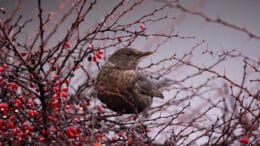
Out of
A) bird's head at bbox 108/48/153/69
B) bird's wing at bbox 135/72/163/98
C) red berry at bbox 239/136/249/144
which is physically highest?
bird's head at bbox 108/48/153/69

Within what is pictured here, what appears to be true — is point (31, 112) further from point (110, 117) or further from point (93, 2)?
point (110, 117)

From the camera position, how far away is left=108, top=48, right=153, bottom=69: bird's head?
4.09 m

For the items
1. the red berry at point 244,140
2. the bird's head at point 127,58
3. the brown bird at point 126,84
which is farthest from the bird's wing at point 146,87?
the red berry at point 244,140

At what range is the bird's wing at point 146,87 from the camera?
3.91 metres

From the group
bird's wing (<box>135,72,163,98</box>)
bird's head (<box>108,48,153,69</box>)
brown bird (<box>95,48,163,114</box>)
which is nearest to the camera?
brown bird (<box>95,48,163,114</box>)

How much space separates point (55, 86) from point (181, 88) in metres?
1.21

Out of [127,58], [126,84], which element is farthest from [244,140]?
[127,58]

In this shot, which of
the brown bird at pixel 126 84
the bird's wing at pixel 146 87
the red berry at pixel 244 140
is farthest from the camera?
the bird's wing at pixel 146 87

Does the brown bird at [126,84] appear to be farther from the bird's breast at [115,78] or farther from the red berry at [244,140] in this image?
the red berry at [244,140]

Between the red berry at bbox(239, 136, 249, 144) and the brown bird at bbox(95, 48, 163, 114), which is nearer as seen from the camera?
the red berry at bbox(239, 136, 249, 144)

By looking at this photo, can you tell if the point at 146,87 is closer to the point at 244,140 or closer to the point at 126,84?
the point at 126,84

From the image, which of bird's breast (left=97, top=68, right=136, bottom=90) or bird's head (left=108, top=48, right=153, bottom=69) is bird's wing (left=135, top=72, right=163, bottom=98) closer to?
bird's breast (left=97, top=68, right=136, bottom=90)

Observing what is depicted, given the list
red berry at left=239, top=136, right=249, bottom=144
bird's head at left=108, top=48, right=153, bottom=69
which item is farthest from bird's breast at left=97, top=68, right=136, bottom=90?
red berry at left=239, top=136, right=249, bottom=144

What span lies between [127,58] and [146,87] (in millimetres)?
378
